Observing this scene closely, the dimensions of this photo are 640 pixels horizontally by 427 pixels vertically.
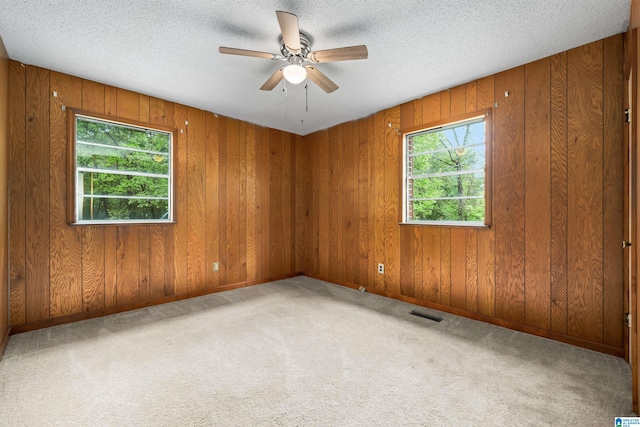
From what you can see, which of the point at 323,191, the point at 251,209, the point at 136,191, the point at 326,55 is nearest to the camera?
the point at 326,55

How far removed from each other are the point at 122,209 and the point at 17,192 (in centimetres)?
83

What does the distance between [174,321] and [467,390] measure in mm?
2645

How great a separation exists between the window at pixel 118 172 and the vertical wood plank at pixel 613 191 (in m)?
4.32

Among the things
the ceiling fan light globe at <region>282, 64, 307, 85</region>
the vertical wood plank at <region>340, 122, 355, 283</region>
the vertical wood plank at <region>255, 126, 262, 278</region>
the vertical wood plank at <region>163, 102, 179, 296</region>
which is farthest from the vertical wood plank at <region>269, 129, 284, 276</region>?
the ceiling fan light globe at <region>282, 64, 307, 85</region>

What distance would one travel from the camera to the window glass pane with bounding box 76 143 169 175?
2947mm

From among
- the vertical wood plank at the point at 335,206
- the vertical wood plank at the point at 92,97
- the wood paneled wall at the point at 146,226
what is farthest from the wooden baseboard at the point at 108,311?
the vertical wood plank at the point at 92,97

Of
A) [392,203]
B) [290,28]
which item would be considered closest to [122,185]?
[290,28]

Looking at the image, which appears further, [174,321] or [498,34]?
[174,321]

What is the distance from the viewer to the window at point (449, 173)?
2.93 meters

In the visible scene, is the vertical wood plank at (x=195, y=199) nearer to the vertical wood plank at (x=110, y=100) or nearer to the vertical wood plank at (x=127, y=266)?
the vertical wood plank at (x=127, y=266)

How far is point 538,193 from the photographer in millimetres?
2496

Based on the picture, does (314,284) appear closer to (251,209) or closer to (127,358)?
(251,209)

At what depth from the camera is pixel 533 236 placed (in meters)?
2.53

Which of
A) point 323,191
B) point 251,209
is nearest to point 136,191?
point 251,209
